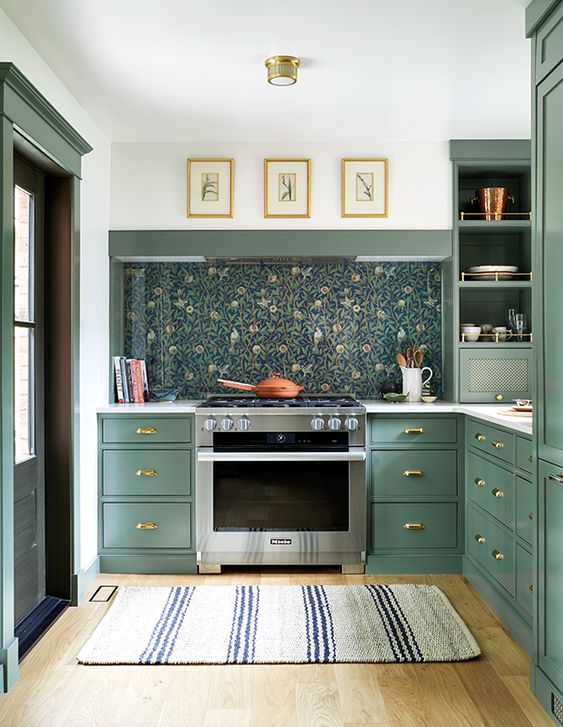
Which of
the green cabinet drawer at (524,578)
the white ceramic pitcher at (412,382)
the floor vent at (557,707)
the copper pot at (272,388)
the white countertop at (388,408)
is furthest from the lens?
the white ceramic pitcher at (412,382)

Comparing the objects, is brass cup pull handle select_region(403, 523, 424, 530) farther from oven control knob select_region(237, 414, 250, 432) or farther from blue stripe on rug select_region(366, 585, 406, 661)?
oven control knob select_region(237, 414, 250, 432)

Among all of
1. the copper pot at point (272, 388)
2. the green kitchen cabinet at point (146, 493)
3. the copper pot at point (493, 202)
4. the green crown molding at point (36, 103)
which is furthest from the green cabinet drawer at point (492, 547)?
the green crown molding at point (36, 103)

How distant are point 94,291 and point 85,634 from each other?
Answer: 69.9 inches

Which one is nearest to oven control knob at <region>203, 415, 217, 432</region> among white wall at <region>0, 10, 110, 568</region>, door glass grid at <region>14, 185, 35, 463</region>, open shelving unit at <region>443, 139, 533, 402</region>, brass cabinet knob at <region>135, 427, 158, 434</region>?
brass cabinet knob at <region>135, 427, 158, 434</region>

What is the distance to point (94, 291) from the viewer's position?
12.6 feet

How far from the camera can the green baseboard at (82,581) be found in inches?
134

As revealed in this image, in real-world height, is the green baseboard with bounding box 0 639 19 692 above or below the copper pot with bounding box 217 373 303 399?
below

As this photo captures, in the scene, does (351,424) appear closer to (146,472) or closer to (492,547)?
(492,547)

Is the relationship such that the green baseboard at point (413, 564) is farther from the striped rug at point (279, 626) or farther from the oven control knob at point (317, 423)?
the oven control knob at point (317, 423)

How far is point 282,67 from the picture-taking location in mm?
3000

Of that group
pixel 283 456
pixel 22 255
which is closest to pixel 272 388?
pixel 283 456

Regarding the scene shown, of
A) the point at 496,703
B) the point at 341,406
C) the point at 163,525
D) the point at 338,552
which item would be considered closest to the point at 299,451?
the point at 341,406

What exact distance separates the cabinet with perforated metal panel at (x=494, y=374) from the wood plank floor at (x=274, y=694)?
1555 mm

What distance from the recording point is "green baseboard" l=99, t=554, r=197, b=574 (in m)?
3.88
